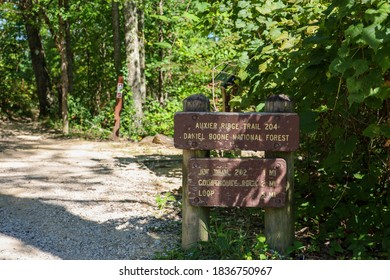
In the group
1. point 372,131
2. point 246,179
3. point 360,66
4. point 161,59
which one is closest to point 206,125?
point 246,179

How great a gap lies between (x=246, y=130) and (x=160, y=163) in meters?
5.98

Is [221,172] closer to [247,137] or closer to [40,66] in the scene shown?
[247,137]

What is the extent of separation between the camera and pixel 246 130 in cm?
453

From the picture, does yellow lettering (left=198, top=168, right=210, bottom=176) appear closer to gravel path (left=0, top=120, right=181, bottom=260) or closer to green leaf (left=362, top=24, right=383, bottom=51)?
gravel path (left=0, top=120, right=181, bottom=260)

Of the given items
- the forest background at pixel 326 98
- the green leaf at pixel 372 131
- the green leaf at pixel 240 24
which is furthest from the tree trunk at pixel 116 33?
the green leaf at pixel 372 131

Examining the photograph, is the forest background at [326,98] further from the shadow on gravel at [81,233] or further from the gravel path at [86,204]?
the gravel path at [86,204]

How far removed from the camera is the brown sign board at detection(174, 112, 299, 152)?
4508 mm

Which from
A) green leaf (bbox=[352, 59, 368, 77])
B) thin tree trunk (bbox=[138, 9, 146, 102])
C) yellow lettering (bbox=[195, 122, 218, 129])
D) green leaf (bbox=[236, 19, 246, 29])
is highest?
thin tree trunk (bbox=[138, 9, 146, 102])

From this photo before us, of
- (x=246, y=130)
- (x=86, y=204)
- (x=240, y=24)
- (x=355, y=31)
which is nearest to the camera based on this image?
(x=355, y=31)

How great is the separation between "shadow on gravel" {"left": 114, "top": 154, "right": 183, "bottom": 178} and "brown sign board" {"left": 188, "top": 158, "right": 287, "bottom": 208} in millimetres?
4468

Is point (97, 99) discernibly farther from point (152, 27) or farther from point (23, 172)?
point (23, 172)

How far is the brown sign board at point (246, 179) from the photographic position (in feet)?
15.1

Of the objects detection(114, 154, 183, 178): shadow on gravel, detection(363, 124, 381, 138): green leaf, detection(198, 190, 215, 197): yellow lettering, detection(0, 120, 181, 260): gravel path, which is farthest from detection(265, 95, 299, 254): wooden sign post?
detection(114, 154, 183, 178): shadow on gravel

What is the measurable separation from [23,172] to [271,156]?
577cm
